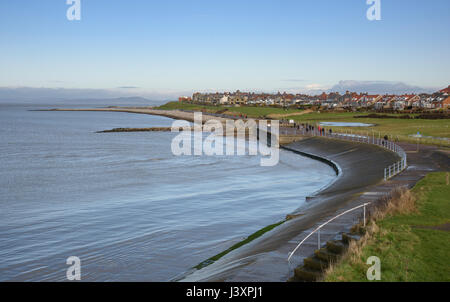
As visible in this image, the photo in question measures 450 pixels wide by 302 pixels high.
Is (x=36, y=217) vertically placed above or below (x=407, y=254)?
below

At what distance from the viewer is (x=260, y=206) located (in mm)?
27469

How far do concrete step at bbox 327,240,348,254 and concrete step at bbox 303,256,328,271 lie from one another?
0.77m

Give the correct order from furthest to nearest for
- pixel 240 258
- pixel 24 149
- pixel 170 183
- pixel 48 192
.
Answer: pixel 24 149 < pixel 170 183 < pixel 48 192 < pixel 240 258

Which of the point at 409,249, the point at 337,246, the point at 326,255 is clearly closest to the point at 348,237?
the point at 337,246

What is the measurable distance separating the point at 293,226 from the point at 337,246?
5.60m

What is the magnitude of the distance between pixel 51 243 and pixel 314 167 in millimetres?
31082

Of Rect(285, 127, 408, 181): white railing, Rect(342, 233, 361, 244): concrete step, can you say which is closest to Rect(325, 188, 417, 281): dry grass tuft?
Rect(342, 233, 361, 244): concrete step

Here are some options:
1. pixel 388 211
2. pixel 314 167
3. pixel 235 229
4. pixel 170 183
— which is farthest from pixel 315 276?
pixel 314 167

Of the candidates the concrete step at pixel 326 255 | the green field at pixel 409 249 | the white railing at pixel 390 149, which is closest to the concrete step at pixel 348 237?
the green field at pixel 409 249

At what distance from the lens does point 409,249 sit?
42.3 feet

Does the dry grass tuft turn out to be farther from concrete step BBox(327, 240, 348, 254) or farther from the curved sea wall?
the curved sea wall

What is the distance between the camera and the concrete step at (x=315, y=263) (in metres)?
12.6

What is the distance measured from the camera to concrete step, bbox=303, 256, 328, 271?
12618 mm
